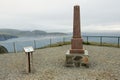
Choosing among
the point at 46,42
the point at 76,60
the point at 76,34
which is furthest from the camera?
the point at 46,42

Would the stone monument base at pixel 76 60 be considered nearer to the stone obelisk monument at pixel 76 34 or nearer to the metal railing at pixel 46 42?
the stone obelisk monument at pixel 76 34

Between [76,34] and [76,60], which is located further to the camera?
[76,34]

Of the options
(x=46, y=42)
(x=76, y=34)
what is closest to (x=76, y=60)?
(x=76, y=34)

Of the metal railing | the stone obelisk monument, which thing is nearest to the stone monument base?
the stone obelisk monument

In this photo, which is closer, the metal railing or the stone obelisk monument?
the stone obelisk monument

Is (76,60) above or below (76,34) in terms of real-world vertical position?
below

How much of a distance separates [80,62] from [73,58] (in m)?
0.38

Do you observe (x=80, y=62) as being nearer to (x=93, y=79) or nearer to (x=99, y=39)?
(x=93, y=79)

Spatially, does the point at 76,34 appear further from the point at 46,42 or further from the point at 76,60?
the point at 46,42

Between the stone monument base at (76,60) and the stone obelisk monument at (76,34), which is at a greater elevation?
the stone obelisk monument at (76,34)

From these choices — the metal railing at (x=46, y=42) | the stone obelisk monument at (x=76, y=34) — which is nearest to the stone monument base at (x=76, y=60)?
the stone obelisk monument at (x=76, y=34)

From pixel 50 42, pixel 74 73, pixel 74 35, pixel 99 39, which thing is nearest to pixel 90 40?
pixel 99 39

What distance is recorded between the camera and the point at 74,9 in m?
9.21

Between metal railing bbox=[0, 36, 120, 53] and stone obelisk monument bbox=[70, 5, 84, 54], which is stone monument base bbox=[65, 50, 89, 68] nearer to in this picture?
stone obelisk monument bbox=[70, 5, 84, 54]
